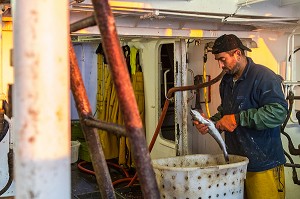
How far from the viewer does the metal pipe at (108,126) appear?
153 cm

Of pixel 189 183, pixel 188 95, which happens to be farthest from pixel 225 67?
pixel 188 95

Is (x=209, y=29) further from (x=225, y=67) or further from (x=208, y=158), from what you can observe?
(x=208, y=158)

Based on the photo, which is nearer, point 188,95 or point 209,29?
point 209,29

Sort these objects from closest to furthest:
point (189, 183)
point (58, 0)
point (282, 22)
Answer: point (58, 0), point (189, 183), point (282, 22)

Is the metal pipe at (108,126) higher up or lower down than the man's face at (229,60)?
lower down

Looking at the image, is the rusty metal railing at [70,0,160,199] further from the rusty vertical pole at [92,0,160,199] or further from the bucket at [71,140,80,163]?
the bucket at [71,140,80,163]

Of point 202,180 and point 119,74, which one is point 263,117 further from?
point 119,74

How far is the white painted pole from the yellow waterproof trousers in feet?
10.3

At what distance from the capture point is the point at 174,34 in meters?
4.71

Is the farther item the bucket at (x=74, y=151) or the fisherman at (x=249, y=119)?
the bucket at (x=74, y=151)

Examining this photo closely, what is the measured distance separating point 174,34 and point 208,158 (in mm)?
1471

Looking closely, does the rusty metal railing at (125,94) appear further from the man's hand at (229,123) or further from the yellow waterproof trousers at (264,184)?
the yellow waterproof trousers at (264,184)

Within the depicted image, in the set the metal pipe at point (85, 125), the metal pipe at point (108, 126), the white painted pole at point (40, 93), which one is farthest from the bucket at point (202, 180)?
the white painted pole at point (40, 93)

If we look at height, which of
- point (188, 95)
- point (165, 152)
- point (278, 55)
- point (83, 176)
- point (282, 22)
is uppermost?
point (282, 22)
